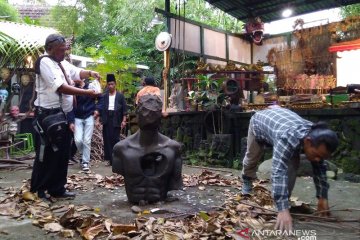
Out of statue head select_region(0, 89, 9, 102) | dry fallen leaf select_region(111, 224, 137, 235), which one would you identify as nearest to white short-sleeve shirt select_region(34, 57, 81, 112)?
dry fallen leaf select_region(111, 224, 137, 235)

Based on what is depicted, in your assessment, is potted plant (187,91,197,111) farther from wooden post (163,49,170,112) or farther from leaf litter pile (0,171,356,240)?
leaf litter pile (0,171,356,240)

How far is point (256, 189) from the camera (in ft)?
16.1

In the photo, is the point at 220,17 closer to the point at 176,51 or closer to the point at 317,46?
the point at 317,46

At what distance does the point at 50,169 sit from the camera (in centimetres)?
455

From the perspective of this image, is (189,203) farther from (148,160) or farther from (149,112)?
(149,112)

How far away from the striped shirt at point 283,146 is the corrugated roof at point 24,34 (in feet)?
17.8

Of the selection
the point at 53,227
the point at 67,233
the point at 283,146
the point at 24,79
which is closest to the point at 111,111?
the point at 24,79

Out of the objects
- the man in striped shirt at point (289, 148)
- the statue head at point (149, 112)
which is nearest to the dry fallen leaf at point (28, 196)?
the statue head at point (149, 112)

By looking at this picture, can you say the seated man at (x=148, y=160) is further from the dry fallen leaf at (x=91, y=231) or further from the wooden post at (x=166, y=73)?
the wooden post at (x=166, y=73)

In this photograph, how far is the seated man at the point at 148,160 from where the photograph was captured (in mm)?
4379

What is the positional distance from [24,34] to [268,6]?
30.5 ft

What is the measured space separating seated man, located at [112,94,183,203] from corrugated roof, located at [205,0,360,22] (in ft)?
32.7

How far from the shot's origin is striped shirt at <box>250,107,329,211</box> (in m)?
3.15

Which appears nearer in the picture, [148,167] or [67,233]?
[67,233]
